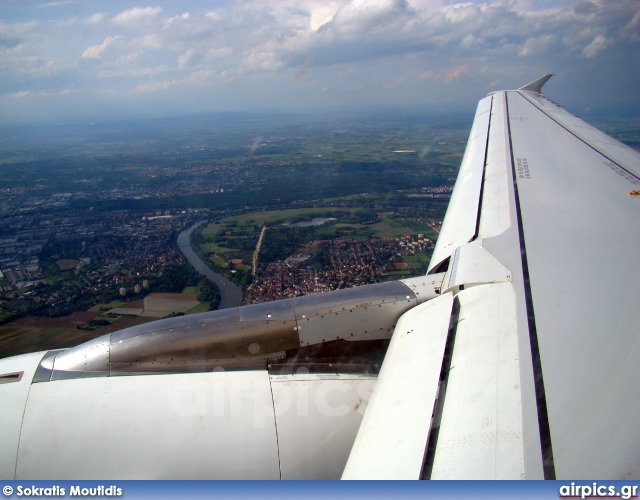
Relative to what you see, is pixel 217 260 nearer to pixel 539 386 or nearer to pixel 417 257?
pixel 417 257

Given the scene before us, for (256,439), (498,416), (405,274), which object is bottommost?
(405,274)

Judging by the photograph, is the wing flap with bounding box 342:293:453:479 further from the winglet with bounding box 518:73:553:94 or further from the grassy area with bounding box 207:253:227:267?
the winglet with bounding box 518:73:553:94

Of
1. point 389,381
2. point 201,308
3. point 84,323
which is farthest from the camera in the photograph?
point 201,308

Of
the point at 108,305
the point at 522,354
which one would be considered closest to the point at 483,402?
the point at 522,354

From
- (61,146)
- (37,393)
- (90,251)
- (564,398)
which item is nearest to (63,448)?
(37,393)

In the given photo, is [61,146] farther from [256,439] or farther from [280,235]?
[256,439]

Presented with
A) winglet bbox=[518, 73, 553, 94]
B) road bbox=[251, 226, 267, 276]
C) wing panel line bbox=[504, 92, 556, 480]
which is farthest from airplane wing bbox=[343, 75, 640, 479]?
winglet bbox=[518, 73, 553, 94]

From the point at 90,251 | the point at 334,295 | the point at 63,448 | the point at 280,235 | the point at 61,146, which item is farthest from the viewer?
the point at 61,146
